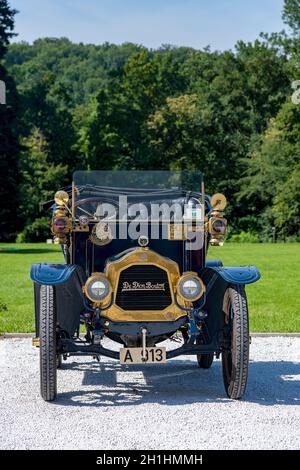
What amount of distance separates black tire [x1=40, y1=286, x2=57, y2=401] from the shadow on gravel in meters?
0.16

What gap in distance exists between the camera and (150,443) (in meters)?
5.07

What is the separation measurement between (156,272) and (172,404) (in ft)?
3.73

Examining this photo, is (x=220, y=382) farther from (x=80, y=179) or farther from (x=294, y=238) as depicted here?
(x=294, y=238)

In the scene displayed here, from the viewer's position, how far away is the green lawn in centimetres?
1143

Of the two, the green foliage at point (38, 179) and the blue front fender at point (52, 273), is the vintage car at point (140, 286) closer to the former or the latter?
the blue front fender at point (52, 273)

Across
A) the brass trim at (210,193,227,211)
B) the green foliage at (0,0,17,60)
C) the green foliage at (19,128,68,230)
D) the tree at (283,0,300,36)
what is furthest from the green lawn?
the tree at (283,0,300,36)

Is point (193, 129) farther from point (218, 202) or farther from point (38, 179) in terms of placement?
point (218, 202)

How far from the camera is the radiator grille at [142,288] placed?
6699 mm

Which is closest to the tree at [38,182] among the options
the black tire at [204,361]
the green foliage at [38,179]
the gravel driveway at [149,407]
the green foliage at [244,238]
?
the green foliage at [38,179]

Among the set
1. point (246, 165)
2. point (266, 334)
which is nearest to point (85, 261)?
point (266, 334)

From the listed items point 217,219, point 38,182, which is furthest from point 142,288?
point 38,182

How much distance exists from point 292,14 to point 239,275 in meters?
45.8

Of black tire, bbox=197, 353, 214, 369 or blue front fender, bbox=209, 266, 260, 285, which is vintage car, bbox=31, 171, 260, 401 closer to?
blue front fender, bbox=209, 266, 260, 285

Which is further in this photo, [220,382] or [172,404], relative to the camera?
[220,382]
